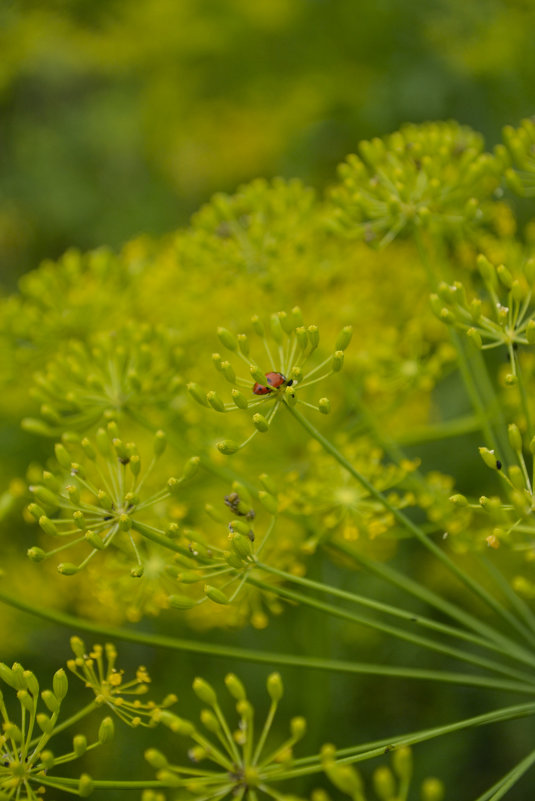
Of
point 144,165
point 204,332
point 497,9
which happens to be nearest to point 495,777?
point 204,332

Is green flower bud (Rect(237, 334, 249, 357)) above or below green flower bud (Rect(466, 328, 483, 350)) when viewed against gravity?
below

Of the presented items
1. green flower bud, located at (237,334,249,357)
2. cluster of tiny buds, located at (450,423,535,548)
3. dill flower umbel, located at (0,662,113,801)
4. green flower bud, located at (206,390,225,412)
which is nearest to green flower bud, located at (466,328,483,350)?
cluster of tiny buds, located at (450,423,535,548)

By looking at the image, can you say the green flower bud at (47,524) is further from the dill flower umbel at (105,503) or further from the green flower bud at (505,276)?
the green flower bud at (505,276)

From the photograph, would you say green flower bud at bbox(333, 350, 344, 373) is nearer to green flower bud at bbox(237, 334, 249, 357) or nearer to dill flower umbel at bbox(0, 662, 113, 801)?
green flower bud at bbox(237, 334, 249, 357)

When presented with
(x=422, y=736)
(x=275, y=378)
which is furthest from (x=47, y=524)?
(x=422, y=736)

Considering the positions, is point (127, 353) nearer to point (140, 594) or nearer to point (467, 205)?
point (140, 594)

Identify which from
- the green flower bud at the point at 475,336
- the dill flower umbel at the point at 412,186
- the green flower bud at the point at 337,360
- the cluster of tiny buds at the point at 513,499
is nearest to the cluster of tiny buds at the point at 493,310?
Answer: the green flower bud at the point at 475,336

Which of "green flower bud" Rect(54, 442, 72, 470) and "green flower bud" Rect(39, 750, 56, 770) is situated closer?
"green flower bud" Rect(39, 750, 56, 770)
